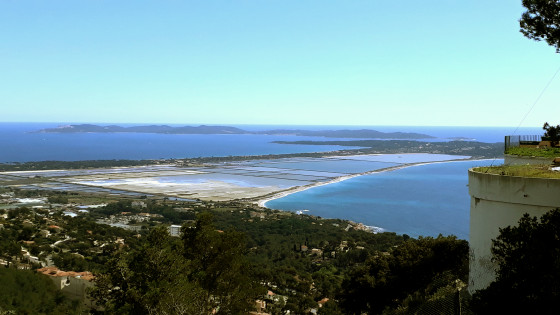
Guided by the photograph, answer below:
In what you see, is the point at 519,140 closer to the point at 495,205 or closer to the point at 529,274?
the point at 495,205

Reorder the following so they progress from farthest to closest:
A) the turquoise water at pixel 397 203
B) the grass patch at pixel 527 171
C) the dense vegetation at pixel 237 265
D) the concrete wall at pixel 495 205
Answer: the turquoise water at pixel 397 203 < the dense vegetation at pixel 237 265 < the grass patch at pixel 527 171 < the concrete wall at pixel 495 205

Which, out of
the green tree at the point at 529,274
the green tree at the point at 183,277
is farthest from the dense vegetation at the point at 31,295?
the green tree at the point at 529,274

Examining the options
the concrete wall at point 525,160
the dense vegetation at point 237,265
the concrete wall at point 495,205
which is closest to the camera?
the concrete wall at point 495,205

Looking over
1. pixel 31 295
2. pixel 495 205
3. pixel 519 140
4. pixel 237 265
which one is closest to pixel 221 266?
pixel 237 265

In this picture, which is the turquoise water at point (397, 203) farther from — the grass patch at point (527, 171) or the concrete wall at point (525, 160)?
the grass patch at point (527, 171)

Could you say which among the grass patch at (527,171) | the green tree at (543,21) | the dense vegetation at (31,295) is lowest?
the dense vegetation at (31,295)

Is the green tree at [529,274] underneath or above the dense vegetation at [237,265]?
above

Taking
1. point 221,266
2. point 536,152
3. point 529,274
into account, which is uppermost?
point 536,152
